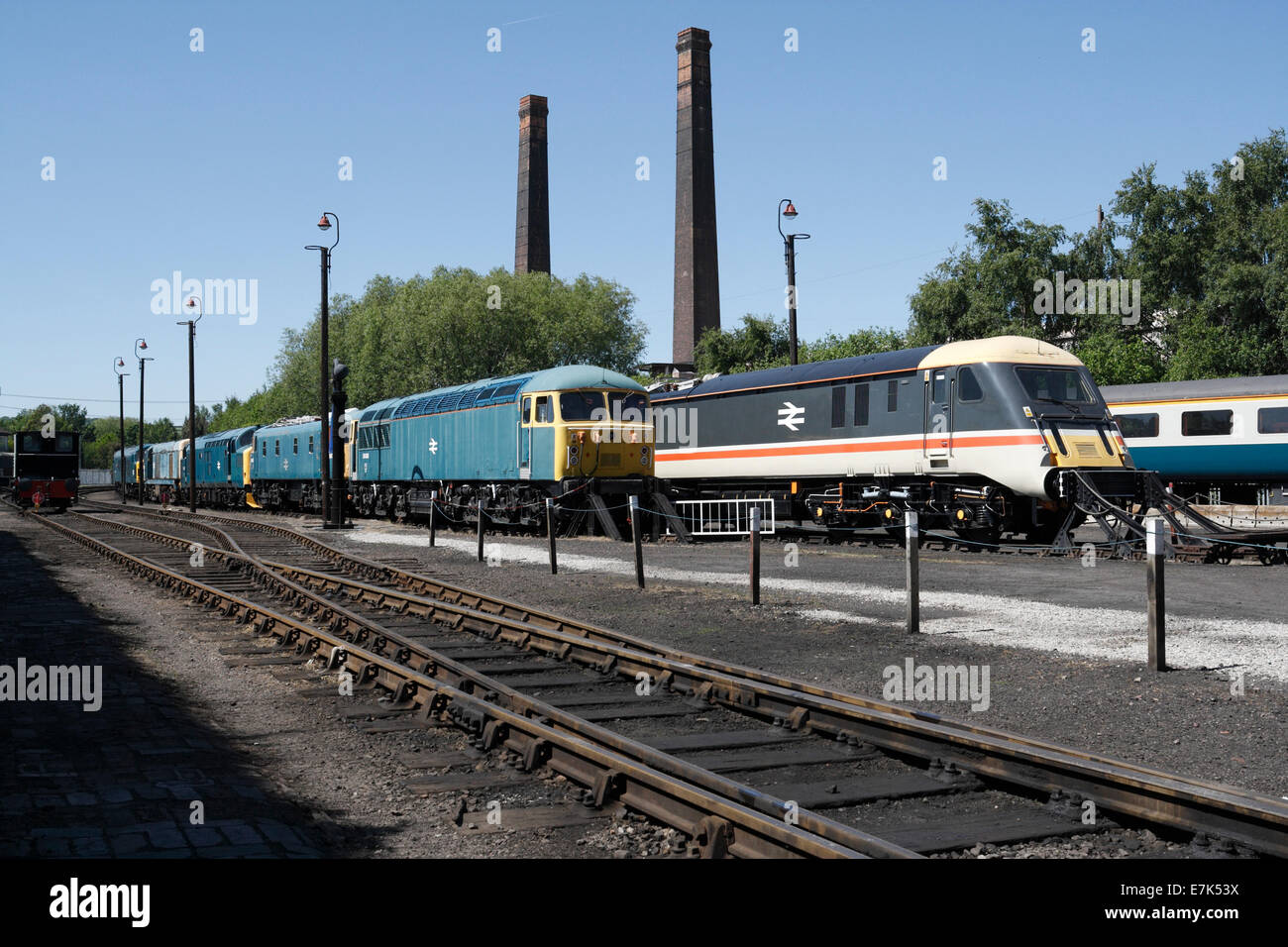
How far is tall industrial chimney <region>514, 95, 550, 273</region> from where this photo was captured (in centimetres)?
7631

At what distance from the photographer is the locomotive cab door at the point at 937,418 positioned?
19.8 m

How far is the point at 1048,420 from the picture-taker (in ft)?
61.0

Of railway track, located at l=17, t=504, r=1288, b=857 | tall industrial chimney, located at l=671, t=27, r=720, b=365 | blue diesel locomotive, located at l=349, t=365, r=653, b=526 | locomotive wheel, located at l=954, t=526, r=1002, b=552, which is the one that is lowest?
railway track, located at l=17, t=504, r=1288, b=857

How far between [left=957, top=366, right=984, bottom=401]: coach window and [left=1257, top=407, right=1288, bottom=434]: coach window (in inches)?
439

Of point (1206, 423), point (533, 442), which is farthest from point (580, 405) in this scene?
point (1206, 423)

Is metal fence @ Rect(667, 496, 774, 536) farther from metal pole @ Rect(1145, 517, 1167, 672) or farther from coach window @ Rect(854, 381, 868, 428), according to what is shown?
metal pole @ Rect(1145, 517, 1167, 672)

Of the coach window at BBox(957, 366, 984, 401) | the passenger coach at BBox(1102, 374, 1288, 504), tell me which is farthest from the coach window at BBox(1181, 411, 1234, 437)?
the coach window at BBox(957, 366, 984, 401)

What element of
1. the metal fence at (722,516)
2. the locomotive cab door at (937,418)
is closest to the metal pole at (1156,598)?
the locomotive cab door at (937,418)

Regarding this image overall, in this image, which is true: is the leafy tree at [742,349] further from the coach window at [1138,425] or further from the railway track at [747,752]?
the railway track at [747,752]

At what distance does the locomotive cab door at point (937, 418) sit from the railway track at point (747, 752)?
10.7m

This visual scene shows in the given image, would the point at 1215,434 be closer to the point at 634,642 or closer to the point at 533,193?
the point at 634,642

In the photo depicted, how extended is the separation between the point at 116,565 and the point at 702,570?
439 inches
